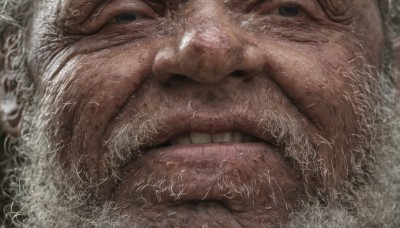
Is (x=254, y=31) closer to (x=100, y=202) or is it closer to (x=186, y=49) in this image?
(x=186, y=49)

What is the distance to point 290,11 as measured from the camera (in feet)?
9.78

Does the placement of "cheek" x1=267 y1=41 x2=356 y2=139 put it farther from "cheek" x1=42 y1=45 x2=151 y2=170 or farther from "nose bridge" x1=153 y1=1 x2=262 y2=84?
"cheek" x1=42 y1=45 x2=151 y2=170

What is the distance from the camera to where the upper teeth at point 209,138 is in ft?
8.61

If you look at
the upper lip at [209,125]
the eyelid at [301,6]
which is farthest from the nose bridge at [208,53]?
the eyelid at [301,6]

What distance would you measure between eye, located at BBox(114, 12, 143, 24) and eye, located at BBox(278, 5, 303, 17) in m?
0.61

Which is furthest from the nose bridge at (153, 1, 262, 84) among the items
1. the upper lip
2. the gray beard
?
the gray beard

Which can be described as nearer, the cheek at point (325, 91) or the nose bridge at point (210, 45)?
the nose bridge at point (210, 45)

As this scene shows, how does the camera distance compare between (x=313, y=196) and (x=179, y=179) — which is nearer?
(x=179, y=179)

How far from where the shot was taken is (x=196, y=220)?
2600 millimetres

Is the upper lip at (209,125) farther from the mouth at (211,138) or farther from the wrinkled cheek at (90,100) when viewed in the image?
the wrinkled cheek at (90,100)

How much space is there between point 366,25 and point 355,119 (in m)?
0.48

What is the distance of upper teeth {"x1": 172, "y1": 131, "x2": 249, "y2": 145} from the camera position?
103 inches

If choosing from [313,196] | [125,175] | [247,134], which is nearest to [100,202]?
[125,175]

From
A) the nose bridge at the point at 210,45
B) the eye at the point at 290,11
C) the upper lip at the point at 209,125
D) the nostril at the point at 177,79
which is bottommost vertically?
the upper lip at the point at 209,125
